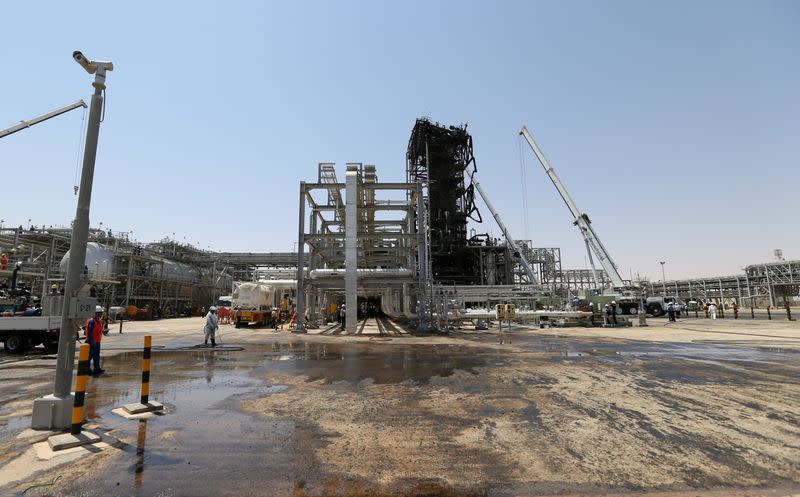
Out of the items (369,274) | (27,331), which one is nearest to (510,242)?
(369,274)

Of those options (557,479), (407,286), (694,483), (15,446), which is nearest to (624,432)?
(694,483)

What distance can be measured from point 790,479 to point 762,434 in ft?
5.33

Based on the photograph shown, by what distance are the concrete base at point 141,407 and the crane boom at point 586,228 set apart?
4326cm

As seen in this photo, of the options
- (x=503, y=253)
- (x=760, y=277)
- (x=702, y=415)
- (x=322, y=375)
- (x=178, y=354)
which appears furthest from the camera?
(x=760, y=277)

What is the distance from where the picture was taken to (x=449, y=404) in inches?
268

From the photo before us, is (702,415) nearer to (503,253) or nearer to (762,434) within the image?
(762,434)

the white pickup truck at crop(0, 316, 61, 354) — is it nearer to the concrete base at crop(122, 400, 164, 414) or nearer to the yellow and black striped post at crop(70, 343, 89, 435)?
the concrete base at crop(122, 400, 164, 414)

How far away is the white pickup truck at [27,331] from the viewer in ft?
45.6

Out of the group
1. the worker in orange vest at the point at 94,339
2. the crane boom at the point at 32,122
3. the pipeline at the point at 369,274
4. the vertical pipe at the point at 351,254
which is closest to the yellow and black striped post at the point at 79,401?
the worker in orange vest at the point at 94,339

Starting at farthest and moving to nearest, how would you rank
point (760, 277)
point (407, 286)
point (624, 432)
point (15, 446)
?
point (760, 277)
point (407, 286)
point (624, 432)
point (15, 446)

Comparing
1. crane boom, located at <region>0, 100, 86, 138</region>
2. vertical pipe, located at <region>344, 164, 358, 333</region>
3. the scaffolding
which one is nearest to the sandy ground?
vertical pipe, located at <region>344, 164, 358, 333</region>

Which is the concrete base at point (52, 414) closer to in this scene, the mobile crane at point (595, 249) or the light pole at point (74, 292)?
the light pole at point (74, 292)

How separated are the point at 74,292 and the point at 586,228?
46.1 metres

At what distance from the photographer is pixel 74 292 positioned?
583 centimetres
